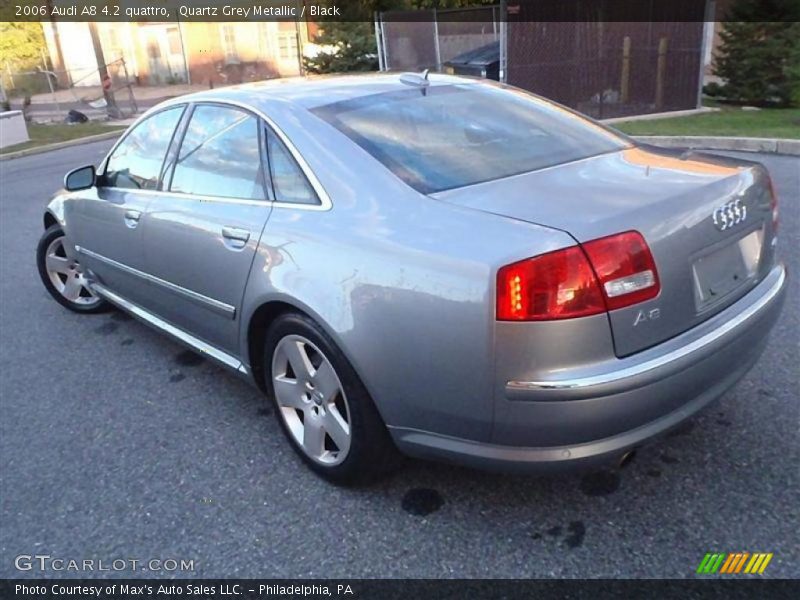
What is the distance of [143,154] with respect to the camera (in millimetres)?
3752

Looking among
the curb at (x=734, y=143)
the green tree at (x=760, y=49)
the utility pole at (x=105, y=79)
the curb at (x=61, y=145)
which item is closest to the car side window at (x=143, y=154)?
the curb at (x=734, y=143)

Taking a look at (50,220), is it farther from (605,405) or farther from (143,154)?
(605,405)

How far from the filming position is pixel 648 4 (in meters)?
11.4

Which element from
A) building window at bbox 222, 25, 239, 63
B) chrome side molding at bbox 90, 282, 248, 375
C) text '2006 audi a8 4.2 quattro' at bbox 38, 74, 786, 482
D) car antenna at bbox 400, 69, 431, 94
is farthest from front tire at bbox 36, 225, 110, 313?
building window at bbox 222, 25, 239, 63

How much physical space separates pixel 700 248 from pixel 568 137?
920 millimetres

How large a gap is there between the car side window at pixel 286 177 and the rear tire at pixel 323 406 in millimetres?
455

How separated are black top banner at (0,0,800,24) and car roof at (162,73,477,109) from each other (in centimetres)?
930

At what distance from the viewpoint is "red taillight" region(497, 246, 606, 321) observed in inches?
75.4

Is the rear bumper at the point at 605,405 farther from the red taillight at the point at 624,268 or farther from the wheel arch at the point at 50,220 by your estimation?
the wheel arch at the point at 50,220

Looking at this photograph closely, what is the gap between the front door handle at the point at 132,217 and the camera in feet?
11.5

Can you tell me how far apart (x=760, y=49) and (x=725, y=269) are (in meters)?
13.0

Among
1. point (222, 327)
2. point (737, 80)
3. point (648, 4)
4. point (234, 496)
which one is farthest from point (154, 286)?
point (737, 80)

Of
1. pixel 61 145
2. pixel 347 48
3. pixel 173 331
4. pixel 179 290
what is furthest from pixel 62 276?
pixel 347 48
